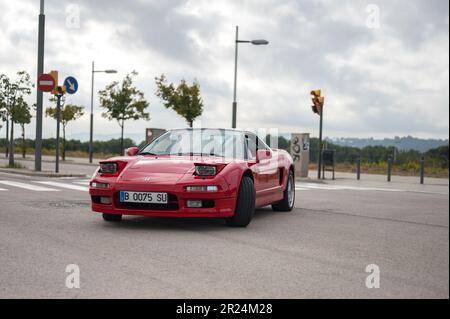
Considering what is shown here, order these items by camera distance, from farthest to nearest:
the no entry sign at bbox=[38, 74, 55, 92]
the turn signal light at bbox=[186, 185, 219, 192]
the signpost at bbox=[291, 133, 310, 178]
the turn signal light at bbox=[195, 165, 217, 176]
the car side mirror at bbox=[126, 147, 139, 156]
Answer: the signpost at bbox=[291, 133, 310, 178]
the no entry sign at bbox=[38, 74, 55, 92]
the car side mirror at bbox=[126, 147, 139, 156]
the turn signal light at bbox=[195, 165, 217, 176]
the turn signal light at bbox=[186, 185, 219, 192]

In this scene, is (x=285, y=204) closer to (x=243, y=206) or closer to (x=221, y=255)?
(x=243, y=206)

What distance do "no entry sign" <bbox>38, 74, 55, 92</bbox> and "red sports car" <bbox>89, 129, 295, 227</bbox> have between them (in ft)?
39.6

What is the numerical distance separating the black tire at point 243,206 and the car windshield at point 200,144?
0.60 meters

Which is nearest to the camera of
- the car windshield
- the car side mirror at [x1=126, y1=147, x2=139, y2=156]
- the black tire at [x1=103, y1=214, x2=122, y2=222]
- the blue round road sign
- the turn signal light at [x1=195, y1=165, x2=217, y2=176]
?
the turn signal light at [x1=195, y1=165, x2=217, y2=176]

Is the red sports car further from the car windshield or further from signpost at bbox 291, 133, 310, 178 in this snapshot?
signpost at bbox 291, 133, 310, 178

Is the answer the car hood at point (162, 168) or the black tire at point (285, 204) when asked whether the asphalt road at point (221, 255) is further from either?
the car hood at point (162, 168)

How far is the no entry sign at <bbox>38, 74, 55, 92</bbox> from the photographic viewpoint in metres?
20.2

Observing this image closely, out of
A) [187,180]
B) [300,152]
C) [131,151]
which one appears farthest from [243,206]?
[300,152]

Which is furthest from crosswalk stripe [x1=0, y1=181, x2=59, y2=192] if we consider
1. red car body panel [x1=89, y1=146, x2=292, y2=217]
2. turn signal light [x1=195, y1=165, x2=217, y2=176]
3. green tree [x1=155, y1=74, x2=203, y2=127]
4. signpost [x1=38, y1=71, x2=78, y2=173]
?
green tree [x1=155, y1=74, x2=203, y2=127]

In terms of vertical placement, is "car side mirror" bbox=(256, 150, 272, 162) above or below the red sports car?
above

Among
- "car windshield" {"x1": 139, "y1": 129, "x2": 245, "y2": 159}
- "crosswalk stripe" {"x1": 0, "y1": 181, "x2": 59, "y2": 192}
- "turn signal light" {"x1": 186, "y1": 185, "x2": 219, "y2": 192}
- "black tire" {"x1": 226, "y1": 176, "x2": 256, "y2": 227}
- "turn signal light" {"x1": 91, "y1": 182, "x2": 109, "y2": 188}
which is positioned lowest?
"crosswalk stripe" {"x1": 0, "y1": 181, "x2": 59, "y2": 192}
